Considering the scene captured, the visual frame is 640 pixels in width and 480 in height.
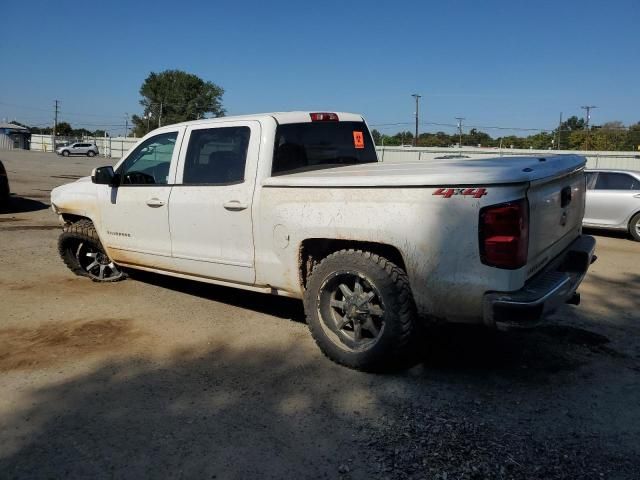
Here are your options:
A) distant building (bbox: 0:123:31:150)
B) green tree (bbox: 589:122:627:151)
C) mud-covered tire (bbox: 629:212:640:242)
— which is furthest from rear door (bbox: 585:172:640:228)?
distant building (bbox: 0:123:31:150)

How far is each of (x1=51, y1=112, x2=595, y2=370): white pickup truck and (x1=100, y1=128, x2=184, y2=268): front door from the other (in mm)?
15

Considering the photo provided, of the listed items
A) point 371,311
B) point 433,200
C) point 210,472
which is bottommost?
point 210,472

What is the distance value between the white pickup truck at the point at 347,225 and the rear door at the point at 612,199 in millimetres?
7287

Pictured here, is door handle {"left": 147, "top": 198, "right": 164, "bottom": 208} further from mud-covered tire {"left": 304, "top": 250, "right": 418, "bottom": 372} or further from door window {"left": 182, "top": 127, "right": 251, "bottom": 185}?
mud-covered tire {"left": 304, "top": 250, "right": 418, "bottom": 372}

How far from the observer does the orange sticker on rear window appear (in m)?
5.42

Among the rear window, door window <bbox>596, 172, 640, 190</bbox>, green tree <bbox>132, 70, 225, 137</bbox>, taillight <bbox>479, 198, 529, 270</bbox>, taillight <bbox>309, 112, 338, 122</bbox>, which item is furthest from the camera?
green tree <bbox>132, 70, 225, 137</bbox>

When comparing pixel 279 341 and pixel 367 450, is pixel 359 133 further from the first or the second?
pixel 367 450

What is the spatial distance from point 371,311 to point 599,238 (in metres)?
9.29

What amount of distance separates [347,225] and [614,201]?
30.9 feet

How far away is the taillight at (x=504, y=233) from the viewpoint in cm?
317

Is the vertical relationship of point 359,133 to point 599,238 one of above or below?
above

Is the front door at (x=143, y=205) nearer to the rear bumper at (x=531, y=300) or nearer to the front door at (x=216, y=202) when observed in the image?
the front door at (x=216, y=202)

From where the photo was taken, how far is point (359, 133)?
5.49 meters

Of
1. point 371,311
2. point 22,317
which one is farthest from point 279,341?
point 22,317
